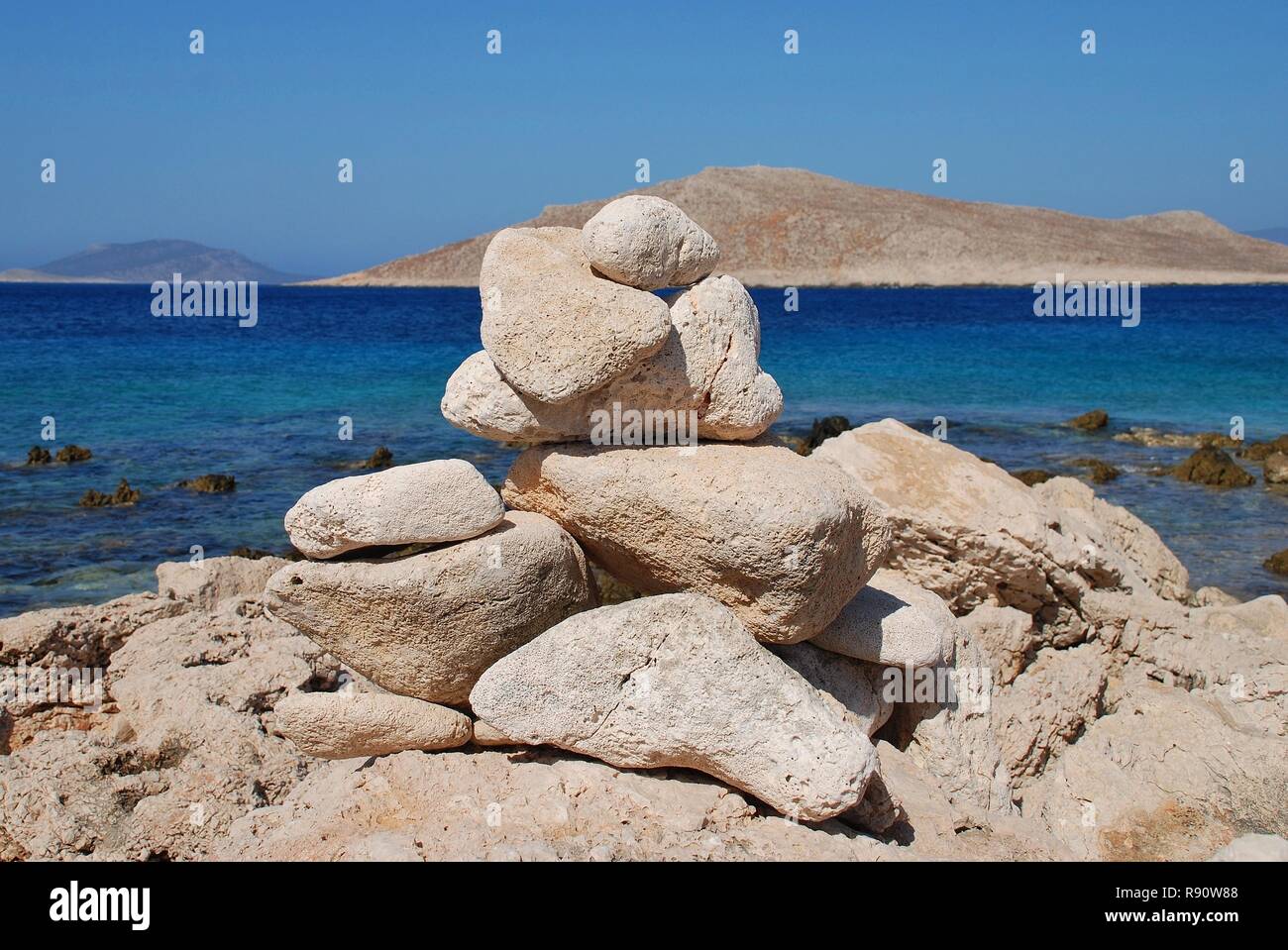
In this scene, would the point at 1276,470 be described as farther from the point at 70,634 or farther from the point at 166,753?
the point at 70,634

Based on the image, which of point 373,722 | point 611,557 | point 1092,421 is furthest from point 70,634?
point 1092,421

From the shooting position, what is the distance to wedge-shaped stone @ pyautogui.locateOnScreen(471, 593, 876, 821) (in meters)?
4.79

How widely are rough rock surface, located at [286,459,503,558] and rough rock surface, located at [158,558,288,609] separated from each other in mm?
3894

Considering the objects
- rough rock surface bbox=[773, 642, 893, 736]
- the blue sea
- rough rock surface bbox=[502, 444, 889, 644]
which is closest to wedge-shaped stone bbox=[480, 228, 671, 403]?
rough rock surface bbox=[502, 444, 889, 644]

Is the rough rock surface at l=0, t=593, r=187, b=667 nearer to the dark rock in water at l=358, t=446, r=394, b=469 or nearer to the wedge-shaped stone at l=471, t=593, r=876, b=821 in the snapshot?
the wedge-shaped stone at l=471, t=593, r=876, b=821

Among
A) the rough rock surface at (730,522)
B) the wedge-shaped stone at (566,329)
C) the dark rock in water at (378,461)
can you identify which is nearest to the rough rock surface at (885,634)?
the rough rock surface at (730,522)

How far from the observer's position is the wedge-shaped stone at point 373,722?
208 inches

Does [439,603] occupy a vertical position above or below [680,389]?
below

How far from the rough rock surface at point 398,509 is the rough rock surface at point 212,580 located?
12.8 ft

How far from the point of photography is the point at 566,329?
505 centimetres

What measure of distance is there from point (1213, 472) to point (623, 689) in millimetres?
14411

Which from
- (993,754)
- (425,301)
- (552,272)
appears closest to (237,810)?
(552,272)
